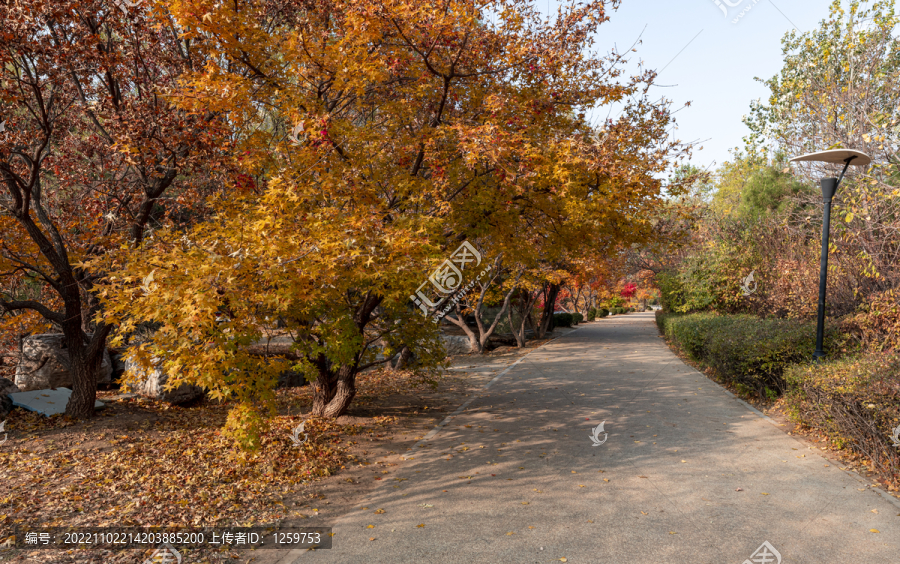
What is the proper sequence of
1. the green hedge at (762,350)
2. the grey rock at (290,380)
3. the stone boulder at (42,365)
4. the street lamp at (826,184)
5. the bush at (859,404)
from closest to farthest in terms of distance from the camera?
the bush at (859,404) < the street lamp at (826,184) < the green hedge at (762,350) < the stone boulder at (42,365) < the grey rock at (290,380)

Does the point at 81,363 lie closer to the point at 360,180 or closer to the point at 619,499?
the point at 360,180

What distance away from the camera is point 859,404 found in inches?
230

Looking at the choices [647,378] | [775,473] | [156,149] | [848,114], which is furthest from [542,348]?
[156,149]

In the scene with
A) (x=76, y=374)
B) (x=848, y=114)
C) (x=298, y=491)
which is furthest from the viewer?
(x=848, y=114)

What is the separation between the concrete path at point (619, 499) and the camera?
4.21m

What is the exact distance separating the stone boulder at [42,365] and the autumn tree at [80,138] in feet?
1.79

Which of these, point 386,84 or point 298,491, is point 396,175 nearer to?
point 386,84

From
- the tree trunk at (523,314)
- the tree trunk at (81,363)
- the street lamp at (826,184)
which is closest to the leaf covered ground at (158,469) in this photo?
the tree trunk at (81,363)

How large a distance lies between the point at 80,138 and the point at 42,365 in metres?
4.29

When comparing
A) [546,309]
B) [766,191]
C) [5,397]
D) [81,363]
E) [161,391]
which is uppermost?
[766,191]

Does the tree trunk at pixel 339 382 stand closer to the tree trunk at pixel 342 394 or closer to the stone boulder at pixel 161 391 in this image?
the tree trunk at pixel 342 394

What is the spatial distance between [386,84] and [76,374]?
22.6 feet

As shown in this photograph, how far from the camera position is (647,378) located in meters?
12.9

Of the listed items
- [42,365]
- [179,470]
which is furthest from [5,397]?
Answer: [179,470]
